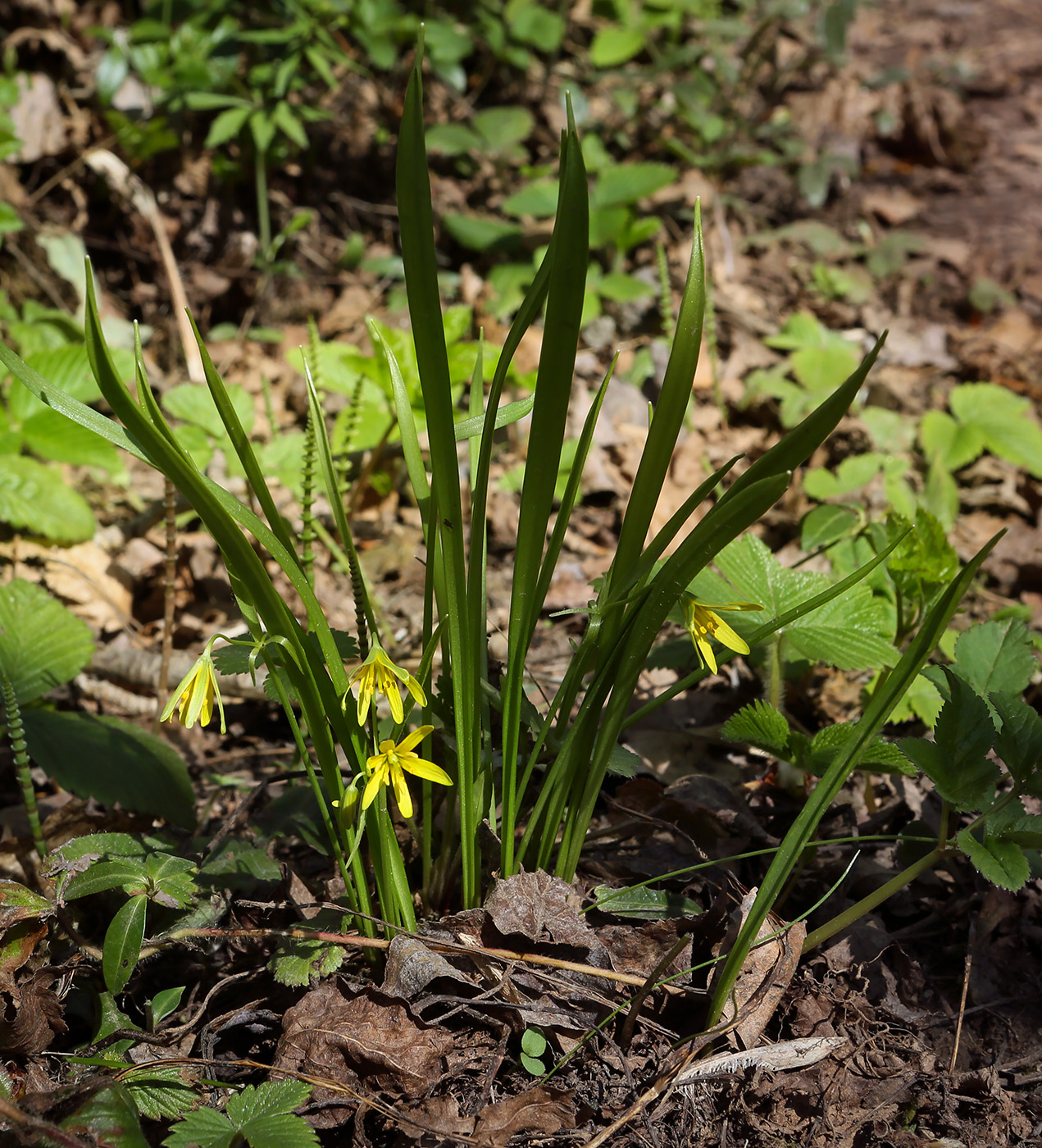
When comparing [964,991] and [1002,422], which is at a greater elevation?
[1002,422]

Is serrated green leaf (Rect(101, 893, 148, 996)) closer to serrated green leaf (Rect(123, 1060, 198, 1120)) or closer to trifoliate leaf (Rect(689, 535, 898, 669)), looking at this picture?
serrated green leaf (Rect(123, 1060, 198, 1120))

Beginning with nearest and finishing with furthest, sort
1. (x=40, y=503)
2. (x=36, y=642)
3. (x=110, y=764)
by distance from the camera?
(x=110, y=764) → (x=36, y=642) → (x=40, y=503)

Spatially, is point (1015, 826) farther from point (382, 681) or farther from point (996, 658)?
point (382, 681)

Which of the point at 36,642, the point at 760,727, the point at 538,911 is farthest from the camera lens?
the point at 36,642

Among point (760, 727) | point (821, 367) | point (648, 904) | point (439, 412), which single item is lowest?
point (648, 904)

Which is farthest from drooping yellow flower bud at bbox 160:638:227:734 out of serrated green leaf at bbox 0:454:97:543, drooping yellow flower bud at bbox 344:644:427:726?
serrated green leaf at bbox 0:454:97:543

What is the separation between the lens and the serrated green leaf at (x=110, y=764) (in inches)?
52.5

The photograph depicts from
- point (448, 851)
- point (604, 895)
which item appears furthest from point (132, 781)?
point (604, 895)

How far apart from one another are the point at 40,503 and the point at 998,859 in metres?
2.12

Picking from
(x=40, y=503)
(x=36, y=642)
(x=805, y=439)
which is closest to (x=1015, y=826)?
(x=805, y=439)

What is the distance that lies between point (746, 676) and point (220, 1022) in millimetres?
1186

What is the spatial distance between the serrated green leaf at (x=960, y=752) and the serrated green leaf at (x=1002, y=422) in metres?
1.81

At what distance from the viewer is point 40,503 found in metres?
2.09

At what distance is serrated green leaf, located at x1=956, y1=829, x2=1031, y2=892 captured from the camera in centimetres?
96
